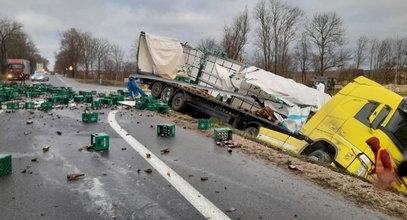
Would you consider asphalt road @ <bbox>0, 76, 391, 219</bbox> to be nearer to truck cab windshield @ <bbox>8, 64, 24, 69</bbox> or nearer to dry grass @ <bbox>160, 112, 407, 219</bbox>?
dry grass @ <bbox>160, 112, 407, 219</bbox>

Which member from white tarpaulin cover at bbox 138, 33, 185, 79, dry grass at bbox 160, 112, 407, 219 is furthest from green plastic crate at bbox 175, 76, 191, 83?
dry grass at bbox 160, 112, 407, 219

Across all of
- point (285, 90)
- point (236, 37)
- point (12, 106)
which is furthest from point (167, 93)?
point (236, 37)

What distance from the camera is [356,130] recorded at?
9.11 metres

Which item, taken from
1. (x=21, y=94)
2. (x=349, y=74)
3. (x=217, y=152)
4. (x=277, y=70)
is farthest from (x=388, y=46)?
(x=217, y=152)

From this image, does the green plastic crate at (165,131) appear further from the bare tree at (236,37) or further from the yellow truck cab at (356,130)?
the bare tree at (236,37)

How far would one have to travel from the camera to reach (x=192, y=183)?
5.36 m

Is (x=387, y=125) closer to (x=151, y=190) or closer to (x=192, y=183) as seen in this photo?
(x=192, y=183)

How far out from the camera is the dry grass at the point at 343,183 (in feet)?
15.8

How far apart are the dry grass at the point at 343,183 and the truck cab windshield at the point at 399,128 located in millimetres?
2841

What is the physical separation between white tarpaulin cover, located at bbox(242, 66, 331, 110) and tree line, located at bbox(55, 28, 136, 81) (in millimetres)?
62682

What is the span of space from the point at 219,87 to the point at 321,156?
9756mm

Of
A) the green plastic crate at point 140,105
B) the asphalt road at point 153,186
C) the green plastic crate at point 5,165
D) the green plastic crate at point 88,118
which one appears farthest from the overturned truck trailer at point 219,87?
the green plastic crate at point 5,165

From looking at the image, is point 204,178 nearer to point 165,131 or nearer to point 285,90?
point 165,131

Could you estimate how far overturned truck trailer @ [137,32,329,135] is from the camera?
1571 cm
